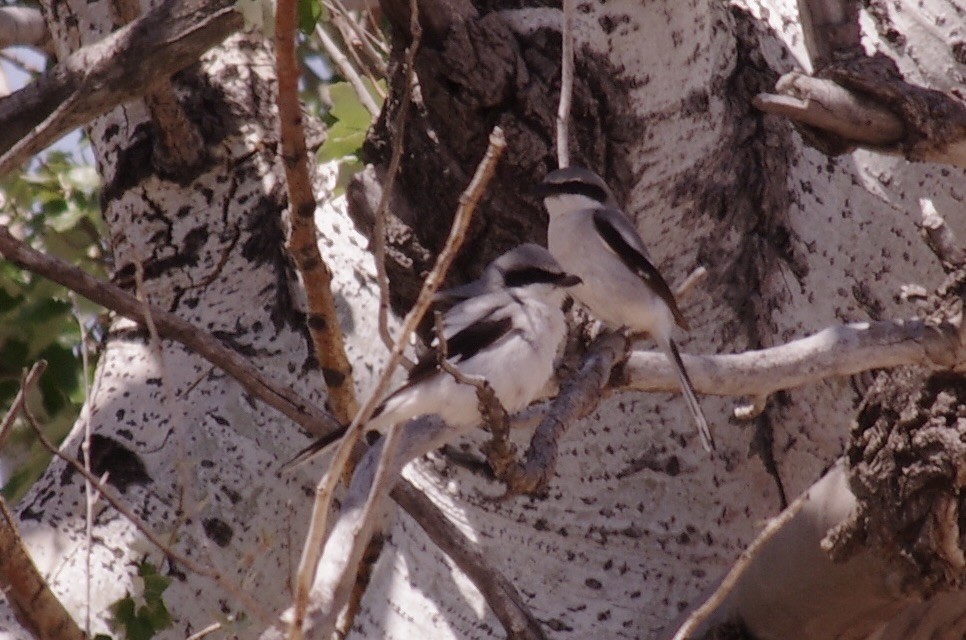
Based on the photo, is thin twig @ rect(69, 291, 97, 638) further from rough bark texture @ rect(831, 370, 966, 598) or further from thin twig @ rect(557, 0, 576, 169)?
rough bark texture @ rect(831, 370, 966, 598)

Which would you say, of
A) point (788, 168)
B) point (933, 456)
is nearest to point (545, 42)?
point (788, 168)

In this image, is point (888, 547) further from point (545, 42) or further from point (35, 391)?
point (35, 391)

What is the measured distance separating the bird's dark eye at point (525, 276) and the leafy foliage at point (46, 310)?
1102 millimetres

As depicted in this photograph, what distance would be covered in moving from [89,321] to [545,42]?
69.3 inches

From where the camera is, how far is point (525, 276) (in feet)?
9.04

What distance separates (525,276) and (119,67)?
3.06ft

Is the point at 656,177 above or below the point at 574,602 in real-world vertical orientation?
above

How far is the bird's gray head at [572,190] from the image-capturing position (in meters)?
2.64

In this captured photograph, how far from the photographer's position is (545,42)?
9.03ft

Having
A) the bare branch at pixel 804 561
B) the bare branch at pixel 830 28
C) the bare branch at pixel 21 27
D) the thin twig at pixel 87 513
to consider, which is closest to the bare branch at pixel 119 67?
the thin twig at pixel 87 513

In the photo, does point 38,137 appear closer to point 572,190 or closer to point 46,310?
point 572,190

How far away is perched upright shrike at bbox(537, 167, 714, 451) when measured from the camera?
106 inches

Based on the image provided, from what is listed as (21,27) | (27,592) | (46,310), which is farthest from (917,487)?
(21,27)

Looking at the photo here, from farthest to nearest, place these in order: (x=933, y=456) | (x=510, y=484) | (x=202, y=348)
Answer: (x=202, y=348), (x=933, y=456), (x=510, y=484)
